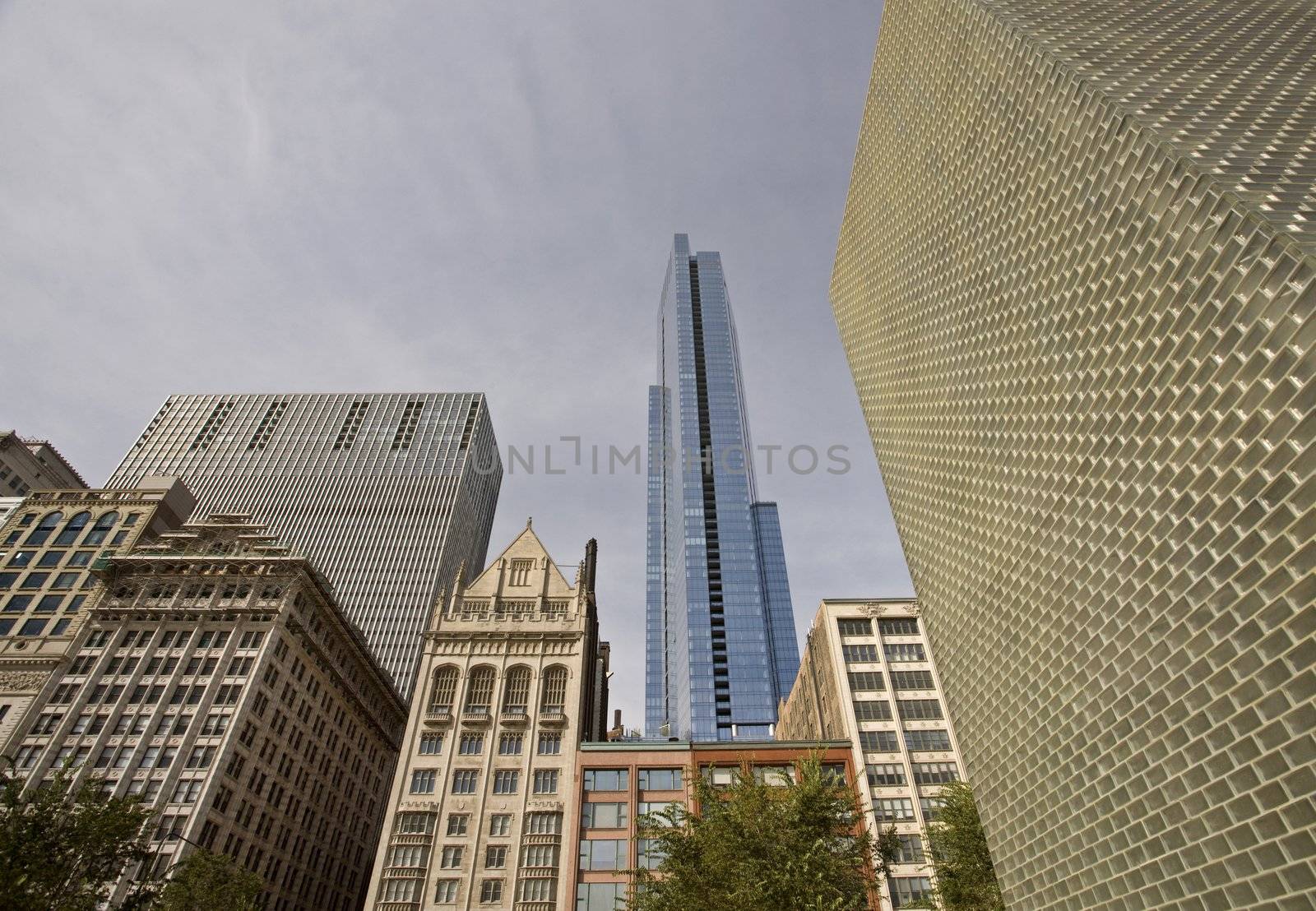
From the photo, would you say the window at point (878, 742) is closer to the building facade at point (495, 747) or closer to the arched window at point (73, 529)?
the building facade at point (495, 747)

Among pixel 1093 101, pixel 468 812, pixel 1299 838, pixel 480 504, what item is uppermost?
pixel 480 504

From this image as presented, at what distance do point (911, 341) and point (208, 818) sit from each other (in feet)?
229

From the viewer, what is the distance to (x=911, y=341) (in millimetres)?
56500

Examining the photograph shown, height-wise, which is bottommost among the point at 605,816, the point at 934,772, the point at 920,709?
the point at 605,816

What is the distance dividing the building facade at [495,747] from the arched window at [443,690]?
0.28 ft

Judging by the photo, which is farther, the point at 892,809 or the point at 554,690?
the point at 554,690

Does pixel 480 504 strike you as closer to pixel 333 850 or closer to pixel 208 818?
pixel 333 850

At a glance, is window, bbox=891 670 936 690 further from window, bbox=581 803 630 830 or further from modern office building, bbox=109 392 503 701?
modern office building, bbox=109 392 503 701

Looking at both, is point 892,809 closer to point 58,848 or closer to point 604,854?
point 604,854

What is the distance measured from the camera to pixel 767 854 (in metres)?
35.6

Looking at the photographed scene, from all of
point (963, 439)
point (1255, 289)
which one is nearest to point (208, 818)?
point (963, 439)

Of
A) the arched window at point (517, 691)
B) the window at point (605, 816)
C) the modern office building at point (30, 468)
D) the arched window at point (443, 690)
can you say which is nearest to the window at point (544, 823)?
the window at point (605, 816)

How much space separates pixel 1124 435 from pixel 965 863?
28.8m

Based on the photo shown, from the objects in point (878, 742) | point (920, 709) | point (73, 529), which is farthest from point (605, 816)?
point (73, 529)
